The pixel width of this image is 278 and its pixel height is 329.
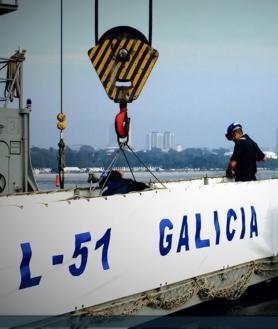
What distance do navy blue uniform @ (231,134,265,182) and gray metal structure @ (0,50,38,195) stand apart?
26.2ft

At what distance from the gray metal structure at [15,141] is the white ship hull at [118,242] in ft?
26.5

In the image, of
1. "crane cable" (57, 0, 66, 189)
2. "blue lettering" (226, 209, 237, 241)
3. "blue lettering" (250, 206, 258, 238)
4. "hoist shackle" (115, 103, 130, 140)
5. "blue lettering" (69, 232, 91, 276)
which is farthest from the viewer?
"crane cable" (57, 0, 66, 189)

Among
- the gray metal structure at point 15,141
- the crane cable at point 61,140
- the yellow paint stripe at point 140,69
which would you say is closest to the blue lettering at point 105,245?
the yellow paint stripe at point 140,69

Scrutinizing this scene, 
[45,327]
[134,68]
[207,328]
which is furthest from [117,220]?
[134,68]

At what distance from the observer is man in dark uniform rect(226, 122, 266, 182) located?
385 inches

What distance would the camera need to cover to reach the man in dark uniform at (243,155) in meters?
9.79

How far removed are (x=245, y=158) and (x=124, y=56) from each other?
2.91 m

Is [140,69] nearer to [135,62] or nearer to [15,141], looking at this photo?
[135,62]

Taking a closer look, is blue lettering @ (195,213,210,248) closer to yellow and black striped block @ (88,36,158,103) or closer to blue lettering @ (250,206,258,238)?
blue lettering @ (250,206,258,238)

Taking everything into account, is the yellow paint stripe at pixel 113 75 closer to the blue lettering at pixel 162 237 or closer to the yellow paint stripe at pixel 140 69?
the yellow paint stripe at pixel 140 69

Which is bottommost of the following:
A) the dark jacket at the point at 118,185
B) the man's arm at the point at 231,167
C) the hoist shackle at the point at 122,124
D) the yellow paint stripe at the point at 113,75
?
the dark jacket at the point at 118,185

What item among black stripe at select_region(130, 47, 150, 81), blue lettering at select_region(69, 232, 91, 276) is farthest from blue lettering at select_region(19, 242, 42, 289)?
black stripe at select_region(130, 47, 150, 81)

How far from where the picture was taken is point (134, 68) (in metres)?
8.07

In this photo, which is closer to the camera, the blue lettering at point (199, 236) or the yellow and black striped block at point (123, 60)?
the blue lettering at point (199, 236)
